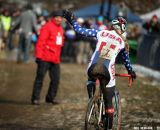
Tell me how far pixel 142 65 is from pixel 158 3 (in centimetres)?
1081

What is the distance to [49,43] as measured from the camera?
1184cm

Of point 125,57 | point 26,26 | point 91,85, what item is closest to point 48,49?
point 91,85

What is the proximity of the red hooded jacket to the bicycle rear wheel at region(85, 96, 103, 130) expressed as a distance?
3.50 m

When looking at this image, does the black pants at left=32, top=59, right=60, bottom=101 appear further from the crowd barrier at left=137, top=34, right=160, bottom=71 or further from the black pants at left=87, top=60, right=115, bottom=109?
the crowd barrier at left=137, top=34, right=160, bottom=71

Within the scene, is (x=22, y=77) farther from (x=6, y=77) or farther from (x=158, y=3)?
(x=158, y=3)

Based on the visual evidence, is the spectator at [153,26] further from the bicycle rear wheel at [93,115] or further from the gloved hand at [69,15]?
the bicycle rear wheel at [93,115]

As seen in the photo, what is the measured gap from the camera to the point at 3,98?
41.6 ft

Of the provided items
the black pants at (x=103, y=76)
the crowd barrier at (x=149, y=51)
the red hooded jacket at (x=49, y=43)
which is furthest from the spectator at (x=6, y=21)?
the black pants at (x=103, y=76)

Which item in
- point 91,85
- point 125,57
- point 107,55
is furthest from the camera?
point 91,85

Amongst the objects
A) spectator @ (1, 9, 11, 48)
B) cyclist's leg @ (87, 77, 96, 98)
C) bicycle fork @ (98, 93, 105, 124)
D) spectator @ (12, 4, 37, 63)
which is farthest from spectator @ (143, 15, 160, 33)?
bicycle fork @ (98, 93, 105, 124)

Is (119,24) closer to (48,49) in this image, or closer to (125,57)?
(125,57)

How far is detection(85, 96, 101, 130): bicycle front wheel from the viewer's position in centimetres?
833

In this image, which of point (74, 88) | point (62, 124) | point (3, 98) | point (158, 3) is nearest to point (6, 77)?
point (74, 88)

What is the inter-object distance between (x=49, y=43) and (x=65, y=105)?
1.38 meters
